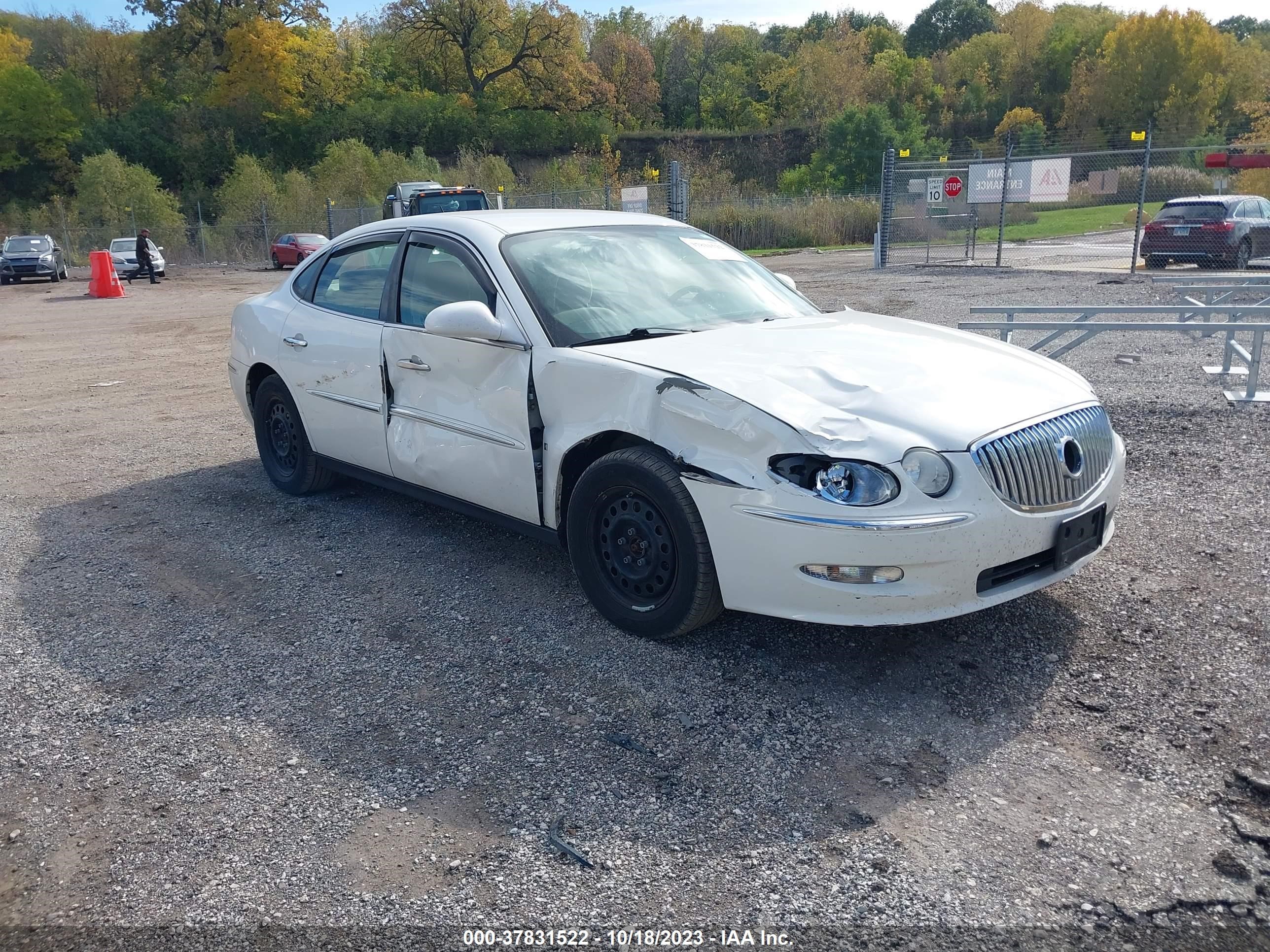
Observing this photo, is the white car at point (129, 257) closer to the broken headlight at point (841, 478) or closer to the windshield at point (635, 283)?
the windshield at point (635, 283)

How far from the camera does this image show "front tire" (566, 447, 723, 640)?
3682mm

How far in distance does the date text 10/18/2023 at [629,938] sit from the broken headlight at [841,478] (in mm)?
1426

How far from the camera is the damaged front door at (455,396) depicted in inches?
172

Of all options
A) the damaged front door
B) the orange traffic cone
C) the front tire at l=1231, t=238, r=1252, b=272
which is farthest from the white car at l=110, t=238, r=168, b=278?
the damaged front door

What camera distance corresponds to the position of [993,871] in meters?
2.62

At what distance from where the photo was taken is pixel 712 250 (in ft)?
17.4

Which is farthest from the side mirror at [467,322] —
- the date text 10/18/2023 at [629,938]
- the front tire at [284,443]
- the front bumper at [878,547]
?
the date text 10/18/2023 at [629,938]

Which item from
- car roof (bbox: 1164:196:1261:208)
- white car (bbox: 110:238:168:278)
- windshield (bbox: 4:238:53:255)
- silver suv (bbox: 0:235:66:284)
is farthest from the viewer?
white car (bbox: 110:238:168:278)

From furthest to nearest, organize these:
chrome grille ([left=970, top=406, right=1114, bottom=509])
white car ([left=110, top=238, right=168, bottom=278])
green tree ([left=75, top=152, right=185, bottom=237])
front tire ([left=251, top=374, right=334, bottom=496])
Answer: green tree ([left=75, top=152, right=185, bottom=237]) → white car ([left=110, top=238, right=168, bottom=278]) → front tire ([left=251, top=374, right=334, bottom=496]) → chrome grille ([left=970, top=406, right=1114, bottom=509])

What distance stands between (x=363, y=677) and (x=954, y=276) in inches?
755

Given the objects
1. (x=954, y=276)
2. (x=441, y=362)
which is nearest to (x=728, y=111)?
(x=954, y=276)

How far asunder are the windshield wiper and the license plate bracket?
1727mm

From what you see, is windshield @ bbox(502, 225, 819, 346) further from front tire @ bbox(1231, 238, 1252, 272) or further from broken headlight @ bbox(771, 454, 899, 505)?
front tire @ bbox(1231, 238, 1252, 272)

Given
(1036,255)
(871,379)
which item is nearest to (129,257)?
(1036,255)
